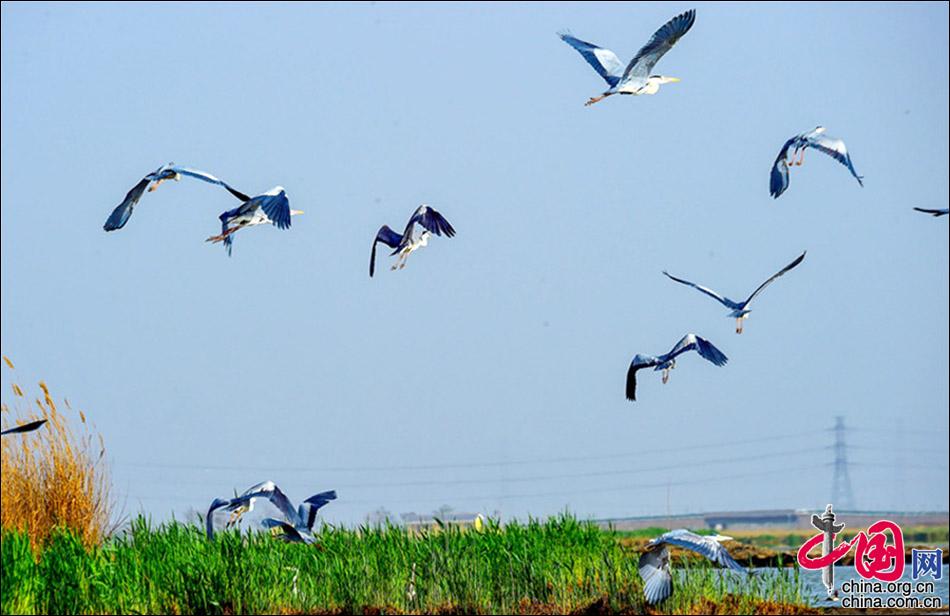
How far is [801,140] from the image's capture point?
33.5 ft

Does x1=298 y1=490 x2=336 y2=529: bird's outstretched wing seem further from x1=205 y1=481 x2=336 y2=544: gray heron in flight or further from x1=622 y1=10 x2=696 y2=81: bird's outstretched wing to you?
x1=622 y1=10 x2=696 y2=81: bird's outstretched wing

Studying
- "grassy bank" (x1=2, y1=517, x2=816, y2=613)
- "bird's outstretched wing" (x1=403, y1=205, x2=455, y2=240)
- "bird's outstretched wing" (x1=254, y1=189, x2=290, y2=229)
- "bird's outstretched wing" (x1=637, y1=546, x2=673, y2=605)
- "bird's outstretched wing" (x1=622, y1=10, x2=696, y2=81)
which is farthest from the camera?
"bird's outstretched wing" (x1=403, y1=205, x2=455, y2=240)

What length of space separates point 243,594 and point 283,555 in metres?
1.25

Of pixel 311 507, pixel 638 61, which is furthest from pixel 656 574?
pixel 638 61

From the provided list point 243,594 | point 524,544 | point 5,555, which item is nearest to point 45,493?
point 5,555

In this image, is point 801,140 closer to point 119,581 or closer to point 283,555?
point 283,555

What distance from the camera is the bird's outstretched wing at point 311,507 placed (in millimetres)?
9898

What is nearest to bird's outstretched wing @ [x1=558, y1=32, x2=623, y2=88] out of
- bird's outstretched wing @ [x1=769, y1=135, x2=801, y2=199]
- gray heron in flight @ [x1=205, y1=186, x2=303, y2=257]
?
bird's outstretched wing @ [x1=769, y1=135, x2=801, y2=199]

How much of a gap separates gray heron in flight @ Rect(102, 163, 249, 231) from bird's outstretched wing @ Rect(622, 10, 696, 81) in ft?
10.1

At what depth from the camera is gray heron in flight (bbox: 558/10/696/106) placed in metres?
8.97

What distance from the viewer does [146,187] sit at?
9.70 m

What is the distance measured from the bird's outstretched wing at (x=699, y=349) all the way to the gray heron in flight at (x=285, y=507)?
2880 mm

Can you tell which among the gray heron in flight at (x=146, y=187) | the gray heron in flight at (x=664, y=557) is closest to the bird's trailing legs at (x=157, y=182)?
the gray heron in flight at (x=146, y=187)

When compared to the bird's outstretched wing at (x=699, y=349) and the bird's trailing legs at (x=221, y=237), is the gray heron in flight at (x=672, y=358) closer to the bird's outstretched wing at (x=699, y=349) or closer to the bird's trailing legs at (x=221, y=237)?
the bird's outstretched wing at (x=699, y=349)
